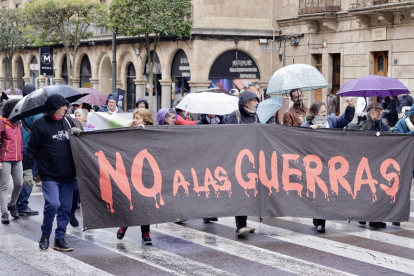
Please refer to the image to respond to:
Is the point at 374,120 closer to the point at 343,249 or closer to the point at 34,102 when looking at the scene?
the point at 343,249

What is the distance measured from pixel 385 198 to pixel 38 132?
15.1 feet

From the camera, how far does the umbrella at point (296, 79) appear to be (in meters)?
9.02

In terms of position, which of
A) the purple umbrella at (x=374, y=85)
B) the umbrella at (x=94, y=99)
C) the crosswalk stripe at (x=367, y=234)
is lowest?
the crosswalk stripe at (x=367, y=234)

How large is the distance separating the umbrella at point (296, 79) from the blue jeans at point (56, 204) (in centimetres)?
356

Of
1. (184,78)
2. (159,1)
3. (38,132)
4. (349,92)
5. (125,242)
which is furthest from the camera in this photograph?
(184,78)

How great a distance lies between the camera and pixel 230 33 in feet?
91.2

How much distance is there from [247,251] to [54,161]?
98.2 inches

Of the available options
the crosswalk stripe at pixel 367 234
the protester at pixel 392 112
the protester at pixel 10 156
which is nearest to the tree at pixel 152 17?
the protester at pixel 392 112

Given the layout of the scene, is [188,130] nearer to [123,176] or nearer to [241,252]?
[123,176]

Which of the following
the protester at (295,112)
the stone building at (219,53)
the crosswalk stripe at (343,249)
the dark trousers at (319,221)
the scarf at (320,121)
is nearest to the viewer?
the crosswalk stripe at (343,249)

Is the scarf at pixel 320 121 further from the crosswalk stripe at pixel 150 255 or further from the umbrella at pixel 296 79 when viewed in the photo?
the crosswalk stripe at pixel 150 255

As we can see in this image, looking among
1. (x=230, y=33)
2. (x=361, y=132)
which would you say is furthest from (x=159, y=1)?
(x=361, y=132)

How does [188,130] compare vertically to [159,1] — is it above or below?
below

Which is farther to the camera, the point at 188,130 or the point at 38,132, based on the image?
the point at 188,130
